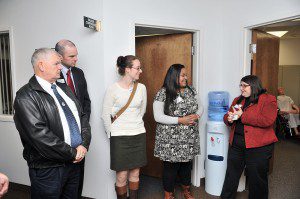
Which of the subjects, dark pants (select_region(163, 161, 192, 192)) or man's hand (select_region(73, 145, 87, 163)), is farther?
dark pants (select_region(163, 161, 192, 192))

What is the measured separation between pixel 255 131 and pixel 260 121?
0.40 feet

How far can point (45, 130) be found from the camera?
158 cm

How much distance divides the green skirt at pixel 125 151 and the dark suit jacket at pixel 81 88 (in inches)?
17.1

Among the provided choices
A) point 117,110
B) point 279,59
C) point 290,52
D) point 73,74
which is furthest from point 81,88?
point 290,52

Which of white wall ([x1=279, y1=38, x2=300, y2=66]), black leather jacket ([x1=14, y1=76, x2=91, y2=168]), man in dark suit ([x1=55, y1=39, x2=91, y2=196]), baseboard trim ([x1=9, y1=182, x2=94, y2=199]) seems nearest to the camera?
black leather jacket ([x1=14, y1=76, x2=91, y2=168])

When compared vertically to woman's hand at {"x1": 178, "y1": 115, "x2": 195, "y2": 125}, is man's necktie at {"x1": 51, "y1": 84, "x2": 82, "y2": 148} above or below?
above

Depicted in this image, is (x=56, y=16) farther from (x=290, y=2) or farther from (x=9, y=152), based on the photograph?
(x=290, y=2)

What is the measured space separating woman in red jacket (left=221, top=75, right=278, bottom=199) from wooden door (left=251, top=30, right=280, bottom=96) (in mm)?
680

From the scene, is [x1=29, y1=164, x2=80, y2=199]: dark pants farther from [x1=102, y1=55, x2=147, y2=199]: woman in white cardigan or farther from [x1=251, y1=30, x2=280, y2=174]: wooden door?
[x1=251, y1=30, x2=280, y2=174]: wooden door

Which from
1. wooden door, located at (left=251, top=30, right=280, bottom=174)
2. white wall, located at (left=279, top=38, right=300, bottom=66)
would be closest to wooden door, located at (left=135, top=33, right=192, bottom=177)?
wooden door, located at (left=251, top=30, right=280, bottom=174)

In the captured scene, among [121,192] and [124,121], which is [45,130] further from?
[121,192]

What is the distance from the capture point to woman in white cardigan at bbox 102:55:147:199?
2.48 m

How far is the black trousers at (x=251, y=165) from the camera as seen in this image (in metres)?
2.52

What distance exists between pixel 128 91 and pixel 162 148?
27.3 inches
